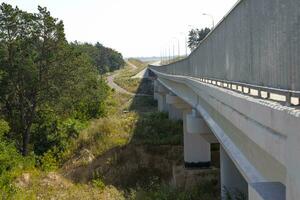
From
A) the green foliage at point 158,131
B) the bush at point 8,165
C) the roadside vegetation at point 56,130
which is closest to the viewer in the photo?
the bush at point 8,165

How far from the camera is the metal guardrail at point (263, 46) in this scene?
6685mm

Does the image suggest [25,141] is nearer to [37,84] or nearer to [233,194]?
[37,84]

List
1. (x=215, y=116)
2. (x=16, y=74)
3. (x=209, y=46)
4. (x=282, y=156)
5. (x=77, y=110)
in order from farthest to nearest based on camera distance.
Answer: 1. (x=77, y=110)
2. (x=16, y=74)
3. (x=209, y=46)
4. (x=215, y=116)
5. (x=282, y=156)

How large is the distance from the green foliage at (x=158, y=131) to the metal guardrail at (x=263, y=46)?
77.9 ft

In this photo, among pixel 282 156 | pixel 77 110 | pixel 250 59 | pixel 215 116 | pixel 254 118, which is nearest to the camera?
pixel 282 156

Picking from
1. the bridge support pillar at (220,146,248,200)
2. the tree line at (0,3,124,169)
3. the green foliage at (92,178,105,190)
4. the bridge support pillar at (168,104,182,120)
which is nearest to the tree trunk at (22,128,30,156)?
the tree line at (0,3,124,169)

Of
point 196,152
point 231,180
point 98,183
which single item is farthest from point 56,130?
point 231,180

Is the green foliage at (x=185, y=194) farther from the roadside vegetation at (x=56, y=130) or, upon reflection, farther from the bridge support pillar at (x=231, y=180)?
the roadside vegetation at (x=56, y=130)

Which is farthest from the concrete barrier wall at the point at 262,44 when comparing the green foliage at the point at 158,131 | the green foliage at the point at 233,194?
the green foliage at the point at 158,131

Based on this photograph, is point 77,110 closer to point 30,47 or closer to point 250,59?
point 30,47

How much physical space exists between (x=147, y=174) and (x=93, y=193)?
7.32 meters

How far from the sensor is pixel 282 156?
5.64 metres

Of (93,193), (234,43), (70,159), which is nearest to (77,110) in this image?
(70,159)

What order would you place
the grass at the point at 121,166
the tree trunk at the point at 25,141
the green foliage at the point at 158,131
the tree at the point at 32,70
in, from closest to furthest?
the grass at the point at 121,166
the tree at the point at 32,70
the tree trunk at the point at 25,141
the green foliage at the point at 158,131
